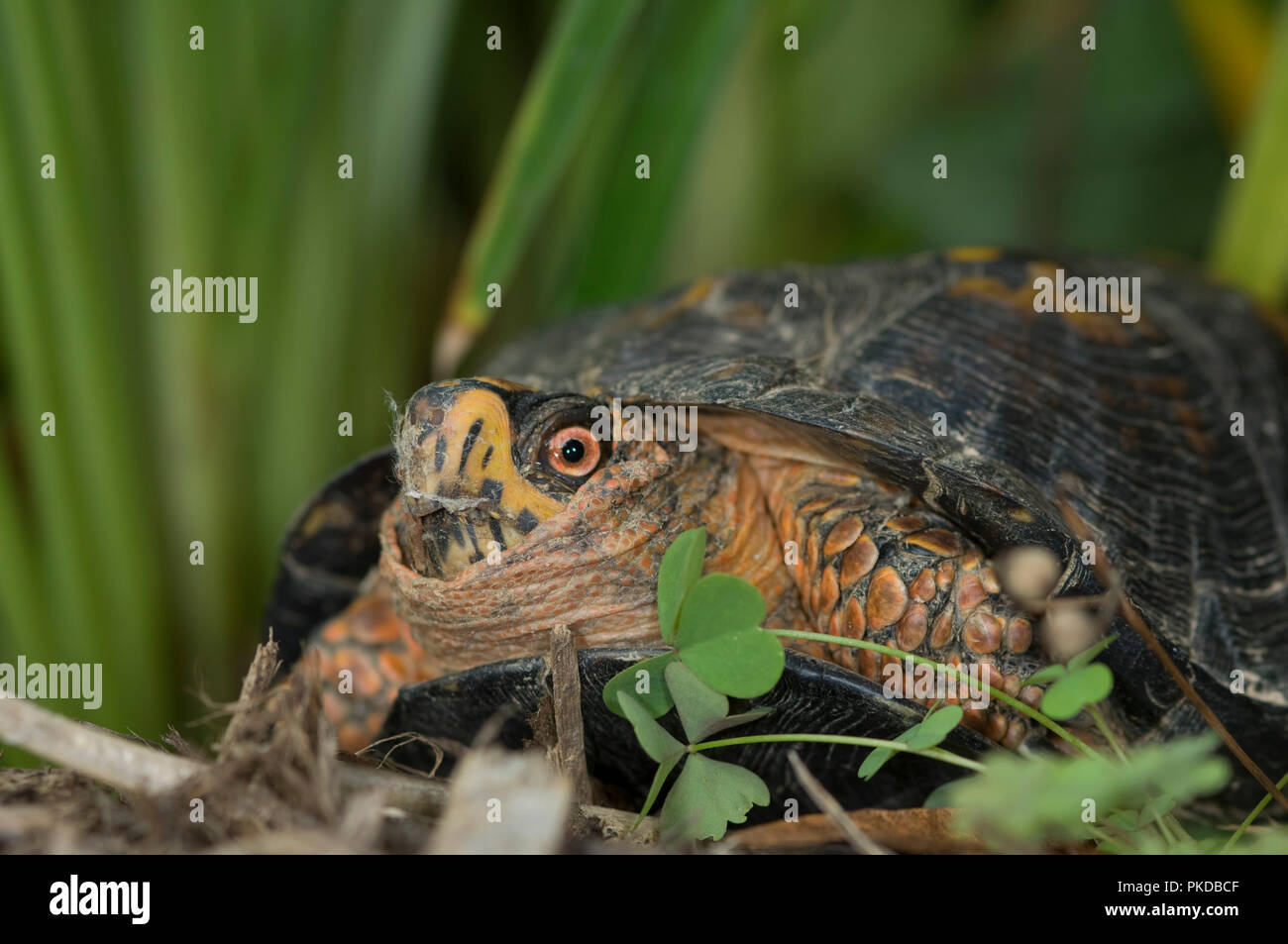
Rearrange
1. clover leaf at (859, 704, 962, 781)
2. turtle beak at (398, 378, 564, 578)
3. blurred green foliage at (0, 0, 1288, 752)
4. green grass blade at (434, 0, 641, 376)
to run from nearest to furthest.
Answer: clover leaf at (859, 704, 962, 781)
turtle beak at (398, 378, 564, 578)
green grass blade at (434, 0, 641, 376)
blurred green foliage at (0, 0, 1288, 752)

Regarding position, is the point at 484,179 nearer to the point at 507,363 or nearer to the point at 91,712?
the point at 507,363

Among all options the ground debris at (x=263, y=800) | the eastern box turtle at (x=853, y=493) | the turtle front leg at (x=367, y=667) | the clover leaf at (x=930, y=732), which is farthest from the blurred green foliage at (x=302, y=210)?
the clover leaf at (x=930, y=732)

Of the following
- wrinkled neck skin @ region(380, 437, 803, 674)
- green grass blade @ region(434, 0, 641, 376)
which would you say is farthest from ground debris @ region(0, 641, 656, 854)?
green grass blade @ region(434, 0, 641, 376)

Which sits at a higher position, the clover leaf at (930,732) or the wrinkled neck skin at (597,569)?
the wrinkled neck skin at (597,569)

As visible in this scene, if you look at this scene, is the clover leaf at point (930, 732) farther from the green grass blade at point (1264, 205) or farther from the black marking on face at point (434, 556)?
the green grass blade at point (1264, 205)

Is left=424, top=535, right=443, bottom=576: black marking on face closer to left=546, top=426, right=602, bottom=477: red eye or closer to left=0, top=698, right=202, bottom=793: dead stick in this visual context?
left=546, top=426, right=602, bottom=477: red eye

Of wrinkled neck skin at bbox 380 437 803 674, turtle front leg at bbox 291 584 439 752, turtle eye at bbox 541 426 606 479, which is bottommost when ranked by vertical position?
turtle front leg at bbox 291 584 439 752

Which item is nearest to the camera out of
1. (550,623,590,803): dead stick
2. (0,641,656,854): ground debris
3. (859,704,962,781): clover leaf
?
(0,641,656,854): ground debris
